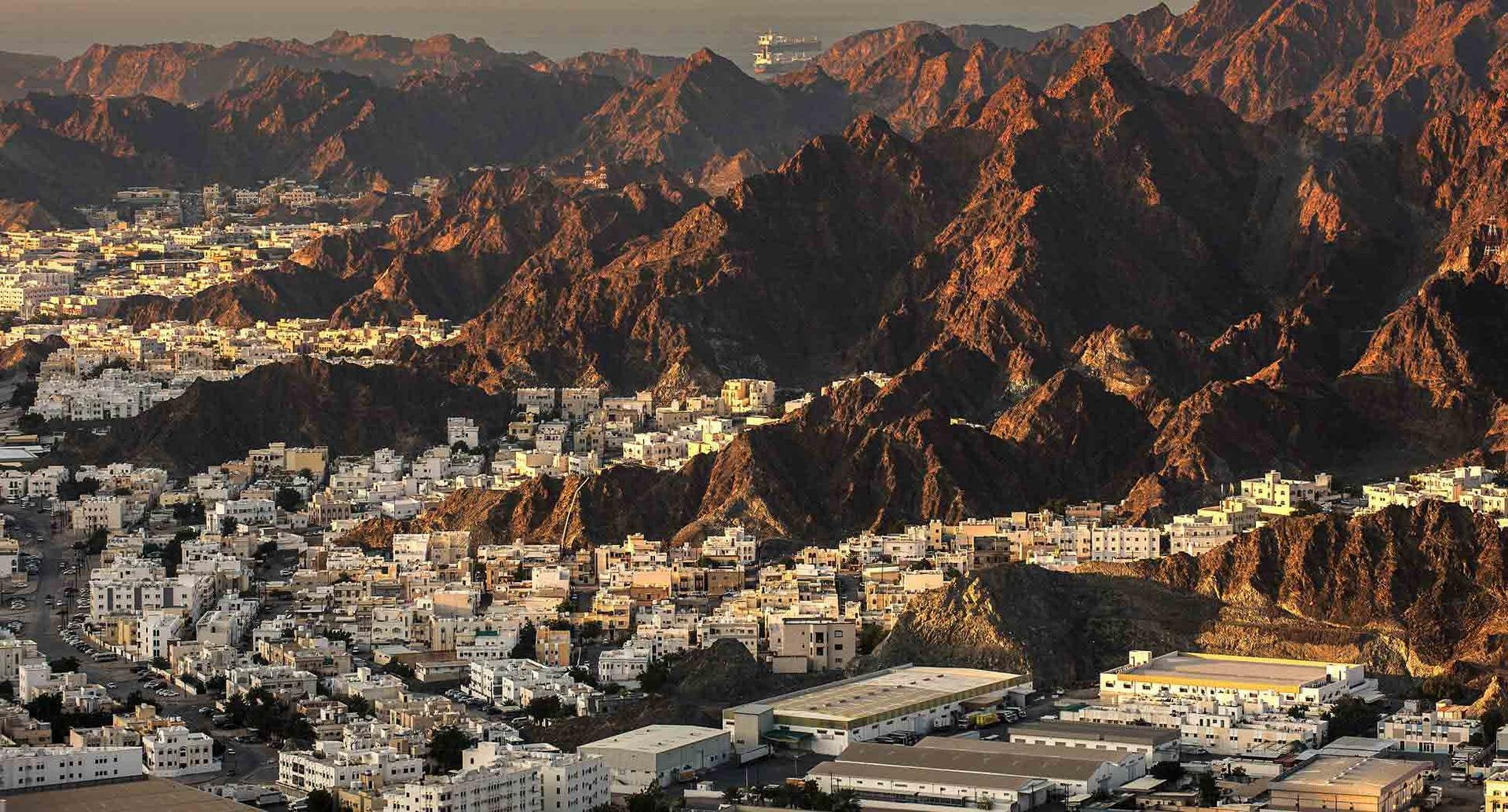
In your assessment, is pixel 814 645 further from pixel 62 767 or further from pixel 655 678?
pixel 62 767

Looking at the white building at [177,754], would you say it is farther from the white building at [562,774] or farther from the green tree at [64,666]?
the green tree at [64,666]

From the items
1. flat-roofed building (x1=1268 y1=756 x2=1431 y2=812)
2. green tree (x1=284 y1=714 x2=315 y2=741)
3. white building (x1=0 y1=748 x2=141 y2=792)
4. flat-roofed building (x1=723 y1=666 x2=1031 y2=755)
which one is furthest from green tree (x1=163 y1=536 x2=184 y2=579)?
flat-roofed building (x1=1268 y1=756 x2=1431 y2=812)

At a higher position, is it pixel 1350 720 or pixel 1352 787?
pixel 1350 720

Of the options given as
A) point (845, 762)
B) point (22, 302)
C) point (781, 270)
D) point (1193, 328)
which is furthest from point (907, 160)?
point (845, 762)

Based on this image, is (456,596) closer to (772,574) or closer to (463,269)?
(772,574)

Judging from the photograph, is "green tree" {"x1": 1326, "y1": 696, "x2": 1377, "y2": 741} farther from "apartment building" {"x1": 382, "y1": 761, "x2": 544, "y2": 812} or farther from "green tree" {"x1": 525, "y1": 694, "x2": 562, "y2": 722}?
"apartment building" {"x1": 382, "y1": 761, "x2": 544, "y2": 812}

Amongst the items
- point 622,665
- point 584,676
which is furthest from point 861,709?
point 584,676
